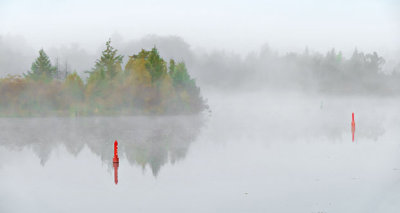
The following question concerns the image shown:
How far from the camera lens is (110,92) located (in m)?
79.9

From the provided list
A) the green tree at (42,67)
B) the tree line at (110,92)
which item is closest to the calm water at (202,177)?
the tree line at (110,92)

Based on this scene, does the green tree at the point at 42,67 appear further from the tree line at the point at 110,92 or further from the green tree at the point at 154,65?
the green tree at the point at 154,65

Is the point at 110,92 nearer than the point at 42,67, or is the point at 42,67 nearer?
the point at 110,92

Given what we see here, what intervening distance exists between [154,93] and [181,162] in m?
56.4

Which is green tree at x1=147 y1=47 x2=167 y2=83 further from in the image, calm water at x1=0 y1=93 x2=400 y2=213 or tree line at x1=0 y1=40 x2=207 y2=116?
calm water at x1=0 y1=93 x2=400 y2=213

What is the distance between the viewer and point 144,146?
31125 millimetres

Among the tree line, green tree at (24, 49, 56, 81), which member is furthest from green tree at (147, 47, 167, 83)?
green tree at (24, 49, 56, 81)

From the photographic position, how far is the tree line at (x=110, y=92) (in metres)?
78.5

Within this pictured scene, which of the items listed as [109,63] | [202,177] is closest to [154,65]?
[109,63]

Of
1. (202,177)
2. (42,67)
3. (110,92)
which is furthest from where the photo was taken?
(42,67)

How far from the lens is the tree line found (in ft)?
Answer: 258

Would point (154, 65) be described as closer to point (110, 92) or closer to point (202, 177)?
point (110, 92)

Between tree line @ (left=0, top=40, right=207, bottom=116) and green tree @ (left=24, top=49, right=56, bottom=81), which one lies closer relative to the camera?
tree line @ (left=0, top=40, right=207, bottom=116)

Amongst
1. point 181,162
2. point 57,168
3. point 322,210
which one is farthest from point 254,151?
point 322,210
